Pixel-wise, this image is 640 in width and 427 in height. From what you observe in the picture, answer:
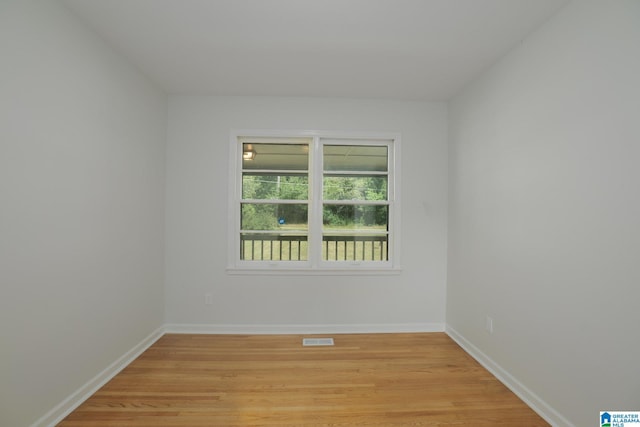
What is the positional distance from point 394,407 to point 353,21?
8.85ft

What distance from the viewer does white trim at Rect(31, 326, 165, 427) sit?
1.80 m

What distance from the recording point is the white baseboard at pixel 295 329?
3203 millimetres

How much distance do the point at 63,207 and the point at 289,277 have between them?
207 cm

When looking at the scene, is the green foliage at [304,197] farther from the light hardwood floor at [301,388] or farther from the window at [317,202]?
the light hardwood floor at [301,388]

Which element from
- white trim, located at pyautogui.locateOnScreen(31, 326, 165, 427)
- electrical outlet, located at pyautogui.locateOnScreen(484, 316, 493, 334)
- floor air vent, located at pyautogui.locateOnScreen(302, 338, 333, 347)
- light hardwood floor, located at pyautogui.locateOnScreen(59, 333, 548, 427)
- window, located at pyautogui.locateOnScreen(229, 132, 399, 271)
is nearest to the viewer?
white trim, located at pyautogui.locateOnScreen(31, 326, 165, 427)

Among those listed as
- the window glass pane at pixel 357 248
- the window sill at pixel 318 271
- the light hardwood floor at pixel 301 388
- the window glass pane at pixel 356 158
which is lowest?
the light hardwood floor at pixel 301 388

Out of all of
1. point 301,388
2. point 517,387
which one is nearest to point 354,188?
point 301,388

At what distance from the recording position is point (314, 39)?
2.20 m

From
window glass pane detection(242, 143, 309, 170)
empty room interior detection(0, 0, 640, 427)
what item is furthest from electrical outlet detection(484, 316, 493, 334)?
window glass pane detection(242, 143, 309, 170)

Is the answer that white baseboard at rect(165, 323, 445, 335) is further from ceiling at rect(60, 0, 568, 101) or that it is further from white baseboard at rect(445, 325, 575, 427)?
ceiling at rect(60, 0, 568, 101)

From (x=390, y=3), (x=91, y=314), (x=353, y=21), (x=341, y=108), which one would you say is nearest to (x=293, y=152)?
(x=341, y=108)

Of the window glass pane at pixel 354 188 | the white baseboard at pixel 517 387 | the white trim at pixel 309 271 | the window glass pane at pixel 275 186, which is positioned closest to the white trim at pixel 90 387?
the white trim at pixel 309 271

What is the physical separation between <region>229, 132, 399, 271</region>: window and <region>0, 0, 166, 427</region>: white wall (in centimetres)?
110

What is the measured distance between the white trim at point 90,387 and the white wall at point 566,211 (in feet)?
10.5
